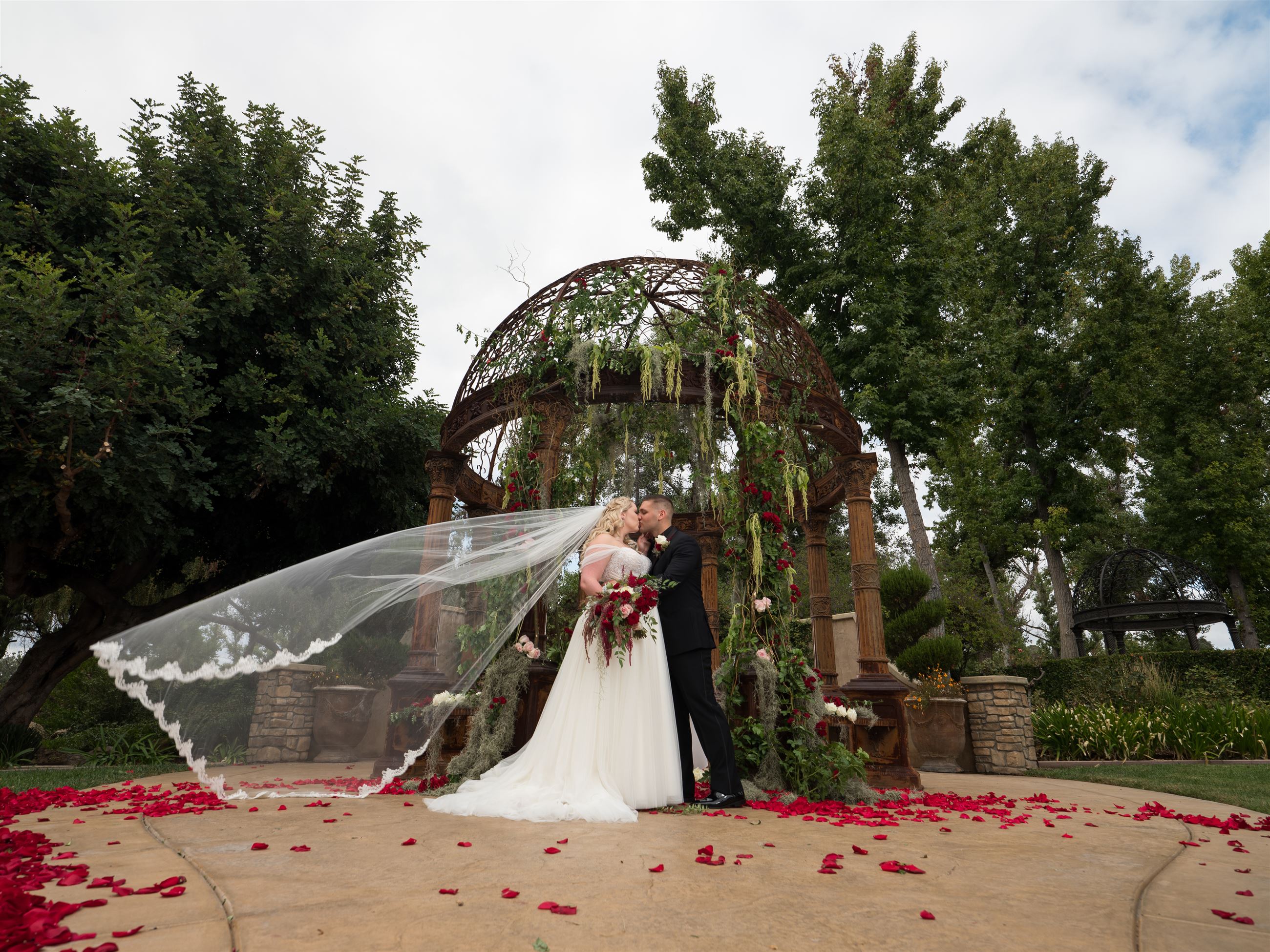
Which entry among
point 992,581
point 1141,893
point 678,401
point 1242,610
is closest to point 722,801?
point 1141,893

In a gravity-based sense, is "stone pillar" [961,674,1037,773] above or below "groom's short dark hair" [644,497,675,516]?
below

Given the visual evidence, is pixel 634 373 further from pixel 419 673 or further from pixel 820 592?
pixel 820 592

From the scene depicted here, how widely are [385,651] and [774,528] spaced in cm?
334

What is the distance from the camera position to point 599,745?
4562 mm

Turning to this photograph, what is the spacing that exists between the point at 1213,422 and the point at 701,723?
2156 cm

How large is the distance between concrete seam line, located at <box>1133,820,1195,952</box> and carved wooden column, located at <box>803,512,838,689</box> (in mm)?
4752

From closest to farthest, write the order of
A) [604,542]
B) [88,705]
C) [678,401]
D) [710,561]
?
[604,542]
[678,401]
[710,561]
[88,705]

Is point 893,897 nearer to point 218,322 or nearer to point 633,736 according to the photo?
point 633,736

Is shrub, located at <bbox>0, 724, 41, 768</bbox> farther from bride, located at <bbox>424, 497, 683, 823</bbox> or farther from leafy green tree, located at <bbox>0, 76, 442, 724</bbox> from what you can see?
bride, located at <bbox>424, 497, 683, 823</bbox>

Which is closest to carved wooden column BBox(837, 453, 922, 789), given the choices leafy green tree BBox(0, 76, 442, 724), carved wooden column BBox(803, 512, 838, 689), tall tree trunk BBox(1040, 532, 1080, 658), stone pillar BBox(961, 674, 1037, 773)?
carved wooden column BBox(803, 512, 838, 689)

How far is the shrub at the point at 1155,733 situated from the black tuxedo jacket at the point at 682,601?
671cm

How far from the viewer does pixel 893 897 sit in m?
2.30

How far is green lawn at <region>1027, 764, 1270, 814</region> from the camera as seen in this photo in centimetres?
557

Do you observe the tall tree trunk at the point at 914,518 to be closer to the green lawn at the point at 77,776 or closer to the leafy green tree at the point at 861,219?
the leafy green tree at the point at 861,219
